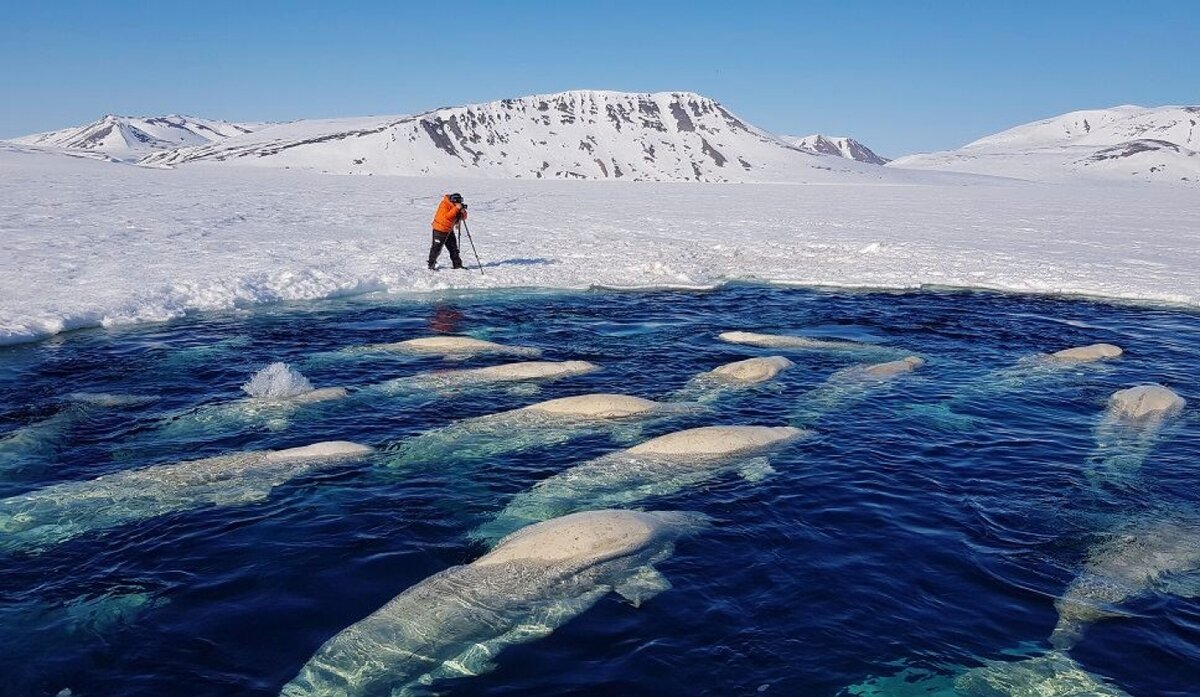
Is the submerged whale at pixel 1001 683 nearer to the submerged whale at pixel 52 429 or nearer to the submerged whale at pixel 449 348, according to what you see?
the submerged whale at pixel 52 429

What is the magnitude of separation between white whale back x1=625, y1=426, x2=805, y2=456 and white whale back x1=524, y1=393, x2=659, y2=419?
1.30 m

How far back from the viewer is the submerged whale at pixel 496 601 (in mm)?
6462

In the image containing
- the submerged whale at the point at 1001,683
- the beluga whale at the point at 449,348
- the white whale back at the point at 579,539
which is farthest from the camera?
the beluga whale at the point at 449,348

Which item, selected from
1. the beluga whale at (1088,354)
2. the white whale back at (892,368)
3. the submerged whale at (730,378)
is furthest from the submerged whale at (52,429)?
the beluga whale at (1088,354)

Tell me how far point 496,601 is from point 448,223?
19212 mm

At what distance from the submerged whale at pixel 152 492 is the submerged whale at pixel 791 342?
9.36 m

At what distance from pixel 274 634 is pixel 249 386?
25.0 ft

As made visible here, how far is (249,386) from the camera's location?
13.9 meters

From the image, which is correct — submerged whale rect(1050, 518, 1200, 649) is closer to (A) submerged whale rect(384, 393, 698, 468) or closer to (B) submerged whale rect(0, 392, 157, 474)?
(A) submerged whale rect(384, 393, 698, 468)

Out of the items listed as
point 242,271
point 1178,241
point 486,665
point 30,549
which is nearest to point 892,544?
point 486,665

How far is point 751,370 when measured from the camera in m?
15.1

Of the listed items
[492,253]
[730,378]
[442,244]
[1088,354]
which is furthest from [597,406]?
[492,253]

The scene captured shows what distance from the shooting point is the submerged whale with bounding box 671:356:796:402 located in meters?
14.1

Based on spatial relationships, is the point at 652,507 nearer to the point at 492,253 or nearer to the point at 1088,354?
the point at 1088,354
